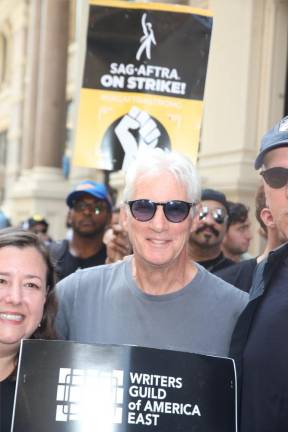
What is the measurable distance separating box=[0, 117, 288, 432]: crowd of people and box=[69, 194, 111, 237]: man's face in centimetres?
247

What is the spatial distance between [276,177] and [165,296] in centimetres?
58

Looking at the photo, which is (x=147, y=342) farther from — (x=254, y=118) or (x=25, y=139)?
(x=25, y=139)

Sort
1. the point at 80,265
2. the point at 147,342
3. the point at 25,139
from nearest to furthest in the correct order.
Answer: the point at 147,342, the point at 80,265, the point at 25,139

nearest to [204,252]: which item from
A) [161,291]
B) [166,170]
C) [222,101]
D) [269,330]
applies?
[161,291]

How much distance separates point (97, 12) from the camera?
425 cm

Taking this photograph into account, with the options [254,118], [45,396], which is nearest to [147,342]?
[45,396]

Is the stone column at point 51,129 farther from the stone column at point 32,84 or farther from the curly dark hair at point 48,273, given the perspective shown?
the curly dark hair at point 48,273

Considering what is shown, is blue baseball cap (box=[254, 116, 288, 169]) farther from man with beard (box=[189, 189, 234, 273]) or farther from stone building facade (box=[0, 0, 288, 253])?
stone building facade (box=[0, 0, 288, 253])

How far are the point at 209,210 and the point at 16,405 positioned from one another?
2.64 metres

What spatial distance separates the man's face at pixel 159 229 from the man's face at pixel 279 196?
0.30 m

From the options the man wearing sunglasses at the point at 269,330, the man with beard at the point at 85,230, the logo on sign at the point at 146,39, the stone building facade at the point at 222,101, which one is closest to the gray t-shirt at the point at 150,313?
the man wearing sunglasses at the point at 269,330

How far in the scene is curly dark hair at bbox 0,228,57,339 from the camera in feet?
7.26

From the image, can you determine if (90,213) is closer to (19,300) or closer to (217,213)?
(217,213)

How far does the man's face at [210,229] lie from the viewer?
4285 millimetres
